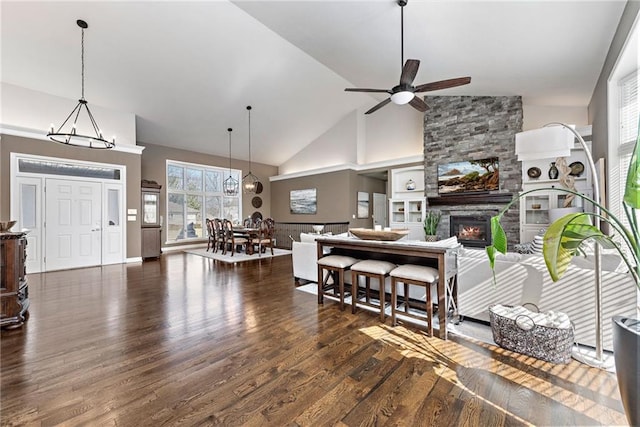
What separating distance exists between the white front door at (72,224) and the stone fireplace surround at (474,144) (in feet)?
25.7

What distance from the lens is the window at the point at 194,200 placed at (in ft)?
29.3

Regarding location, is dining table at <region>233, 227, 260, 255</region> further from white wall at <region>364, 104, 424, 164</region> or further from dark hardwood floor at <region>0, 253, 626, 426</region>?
Result: white wall at <region>364, 104, 424, 164</region>

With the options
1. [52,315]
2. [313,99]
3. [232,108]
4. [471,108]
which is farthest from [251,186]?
[471,108]

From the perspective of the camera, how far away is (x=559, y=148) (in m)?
2.32

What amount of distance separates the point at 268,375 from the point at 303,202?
8335 millimetres

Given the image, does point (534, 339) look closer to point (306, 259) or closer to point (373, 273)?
point (373, 273)

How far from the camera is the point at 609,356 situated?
218cm

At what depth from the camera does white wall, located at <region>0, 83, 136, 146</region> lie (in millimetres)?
5273

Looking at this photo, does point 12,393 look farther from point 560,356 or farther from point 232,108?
point 232,108

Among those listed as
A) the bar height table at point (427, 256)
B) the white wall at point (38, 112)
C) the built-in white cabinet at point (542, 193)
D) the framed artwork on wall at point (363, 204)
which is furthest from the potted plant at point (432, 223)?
the white wall at point (38, 112)

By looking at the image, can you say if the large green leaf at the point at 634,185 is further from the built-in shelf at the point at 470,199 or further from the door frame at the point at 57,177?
the door frame at the point at 57,177

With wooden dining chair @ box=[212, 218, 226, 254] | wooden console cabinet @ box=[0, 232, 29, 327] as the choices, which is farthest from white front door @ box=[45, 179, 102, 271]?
wooden console cabinet @ box=[0, 232, 29, 327]

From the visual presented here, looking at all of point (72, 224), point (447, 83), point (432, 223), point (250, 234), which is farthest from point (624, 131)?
point (72, 224)

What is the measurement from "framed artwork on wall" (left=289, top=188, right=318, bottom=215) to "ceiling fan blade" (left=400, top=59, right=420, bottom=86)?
259 inches
